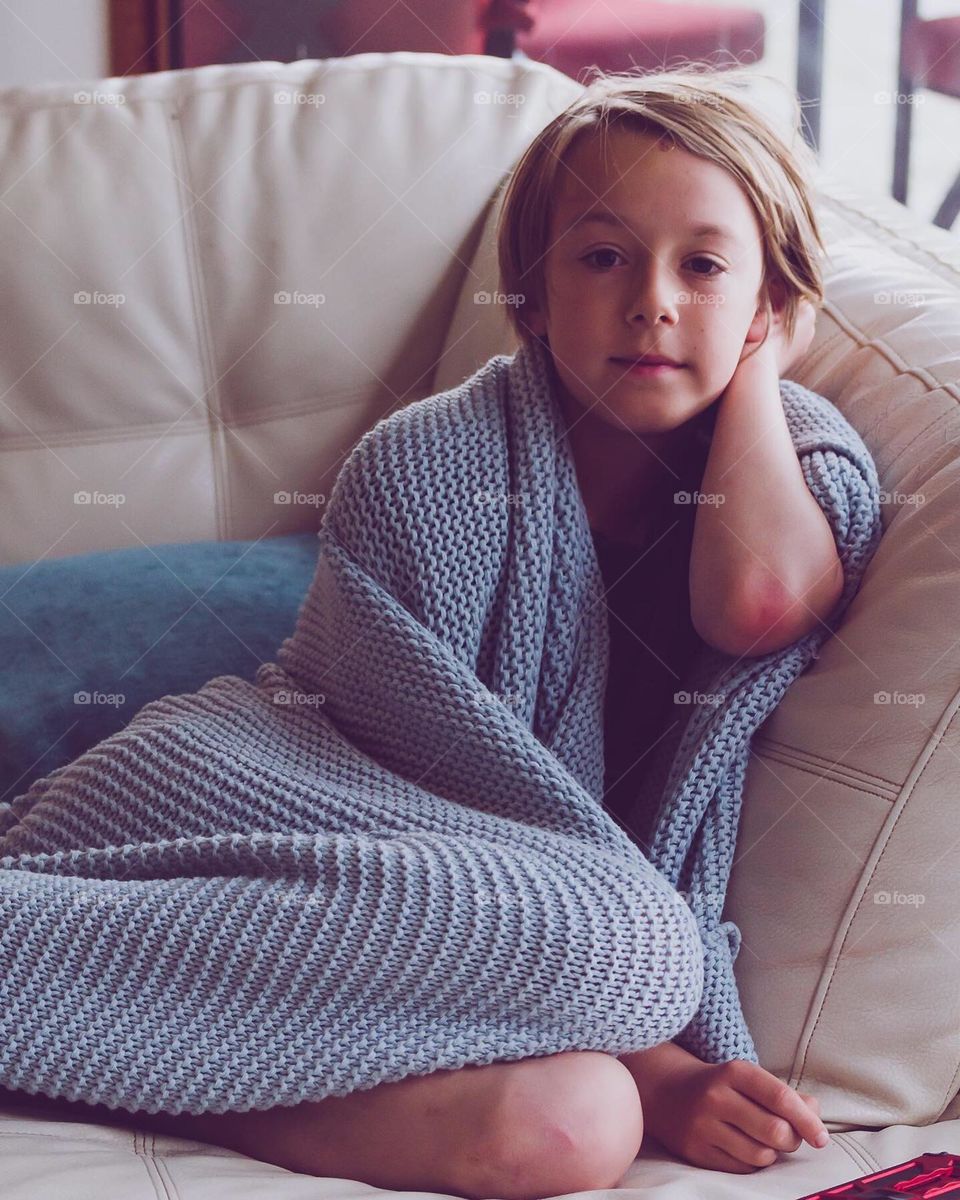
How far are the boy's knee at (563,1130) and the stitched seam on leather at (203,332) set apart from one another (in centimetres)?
80

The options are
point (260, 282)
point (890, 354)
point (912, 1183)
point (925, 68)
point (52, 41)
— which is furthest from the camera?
Result: point (52, 41)

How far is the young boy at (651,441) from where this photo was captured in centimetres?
80

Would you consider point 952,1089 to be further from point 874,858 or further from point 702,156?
point 702,156

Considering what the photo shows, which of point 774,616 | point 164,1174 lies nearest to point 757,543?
point 774,616

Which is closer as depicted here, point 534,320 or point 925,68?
point 534,320

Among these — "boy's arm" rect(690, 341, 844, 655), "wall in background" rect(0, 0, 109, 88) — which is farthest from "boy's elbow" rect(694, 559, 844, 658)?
"wall in background" rect(0, 0, 109, 88)

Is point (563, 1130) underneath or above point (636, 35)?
underneath

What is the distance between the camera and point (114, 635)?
4.02 ft

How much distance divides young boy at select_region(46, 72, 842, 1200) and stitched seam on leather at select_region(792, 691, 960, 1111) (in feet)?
0.20

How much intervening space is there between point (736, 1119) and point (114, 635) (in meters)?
0.68

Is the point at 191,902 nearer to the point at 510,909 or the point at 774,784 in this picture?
the point at 510,909

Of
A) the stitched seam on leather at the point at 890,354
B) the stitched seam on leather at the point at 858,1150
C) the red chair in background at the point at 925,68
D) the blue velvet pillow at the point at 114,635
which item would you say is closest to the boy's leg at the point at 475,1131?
the stitched seam on leather at the point at 858,1150

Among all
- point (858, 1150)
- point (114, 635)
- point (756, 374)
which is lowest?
point (858, 1150)

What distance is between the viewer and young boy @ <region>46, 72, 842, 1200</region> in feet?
2.64
